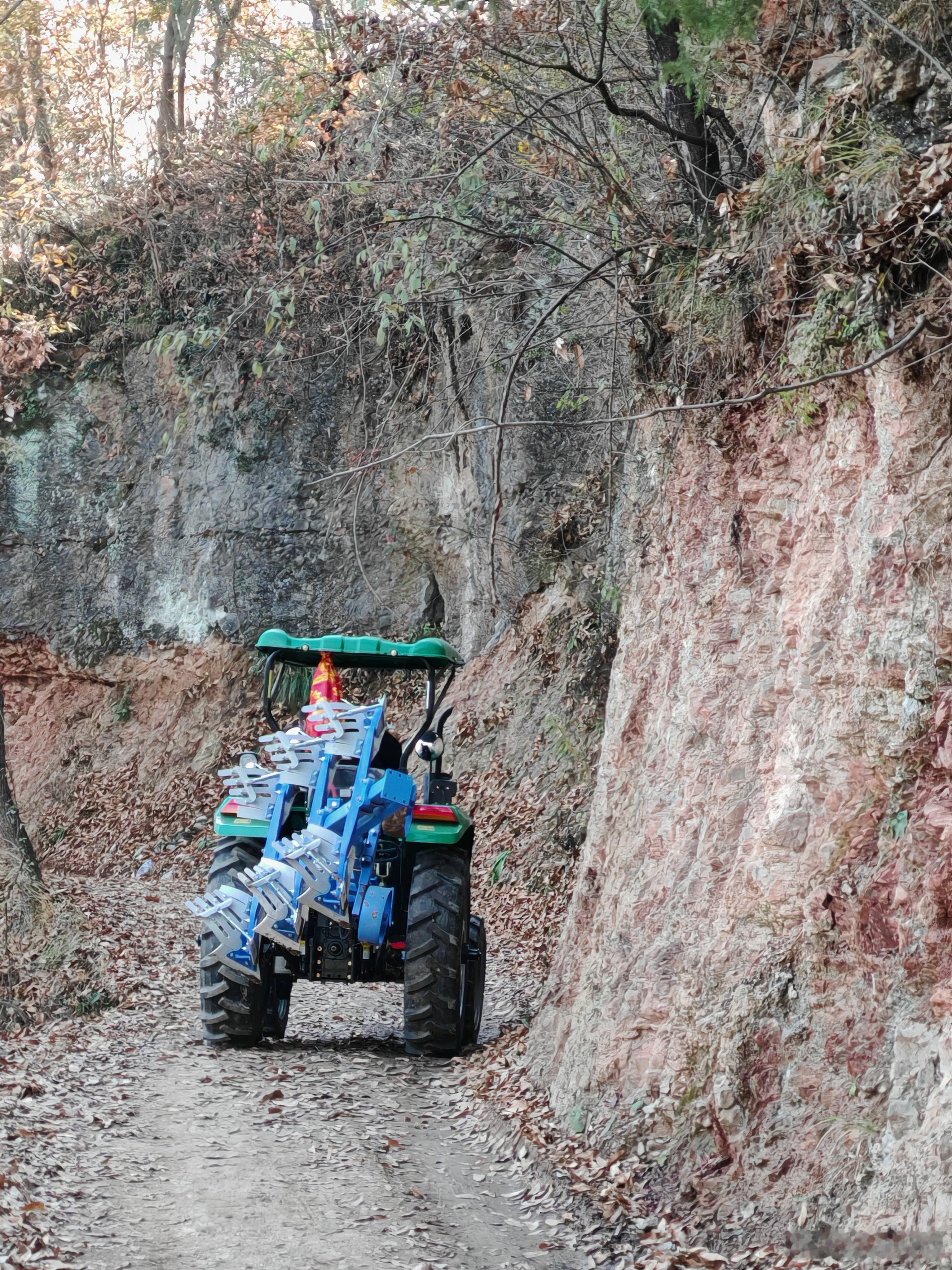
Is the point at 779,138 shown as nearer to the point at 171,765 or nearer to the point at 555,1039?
the point at 555,1039

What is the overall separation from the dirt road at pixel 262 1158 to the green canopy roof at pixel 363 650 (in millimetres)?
2591

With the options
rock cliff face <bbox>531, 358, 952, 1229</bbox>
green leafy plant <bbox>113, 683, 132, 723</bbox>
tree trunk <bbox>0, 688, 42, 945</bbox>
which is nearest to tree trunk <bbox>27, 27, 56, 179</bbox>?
green leafy plant <bbox>113, 683, 132, 723</bbox>

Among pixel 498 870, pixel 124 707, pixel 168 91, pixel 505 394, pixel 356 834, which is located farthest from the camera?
pixel 168 91

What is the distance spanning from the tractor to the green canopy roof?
1cm

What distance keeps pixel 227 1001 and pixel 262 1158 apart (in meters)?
1.81

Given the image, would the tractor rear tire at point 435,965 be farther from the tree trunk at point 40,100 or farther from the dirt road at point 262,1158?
the tree trunk at point 40,100

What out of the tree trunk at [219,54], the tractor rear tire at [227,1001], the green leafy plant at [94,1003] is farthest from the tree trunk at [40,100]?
the tractor rear tire at [227,1001]

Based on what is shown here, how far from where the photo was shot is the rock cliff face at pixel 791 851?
13.8 ft

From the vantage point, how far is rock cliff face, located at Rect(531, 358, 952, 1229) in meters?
4.20

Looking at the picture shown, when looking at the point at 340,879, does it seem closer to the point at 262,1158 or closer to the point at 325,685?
the point at 325,685

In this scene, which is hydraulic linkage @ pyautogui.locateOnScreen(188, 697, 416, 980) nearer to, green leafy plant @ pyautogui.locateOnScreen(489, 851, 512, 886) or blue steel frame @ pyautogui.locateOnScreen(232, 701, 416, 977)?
blue steel frame @ pyautogui.locateOnScreen(232, 701, 416, 977)

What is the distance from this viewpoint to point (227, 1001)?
732 cm

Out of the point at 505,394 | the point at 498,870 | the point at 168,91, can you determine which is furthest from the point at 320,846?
the point at 168,91

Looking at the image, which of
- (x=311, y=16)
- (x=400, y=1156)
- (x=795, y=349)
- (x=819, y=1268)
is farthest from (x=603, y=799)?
(x=311, y=16)
